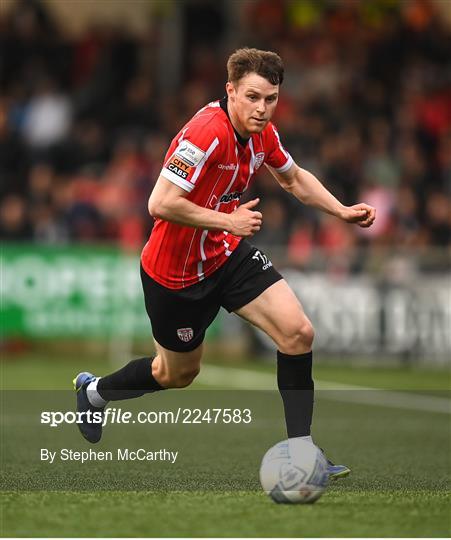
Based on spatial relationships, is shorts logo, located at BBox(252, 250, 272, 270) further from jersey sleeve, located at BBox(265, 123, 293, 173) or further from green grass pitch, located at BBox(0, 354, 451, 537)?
green grass pitch, located at BBox(0, 354, 451, 537)

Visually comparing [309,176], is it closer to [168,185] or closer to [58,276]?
[168,185]

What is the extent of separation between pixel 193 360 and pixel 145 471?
737 mm

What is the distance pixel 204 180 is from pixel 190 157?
24 centimetres

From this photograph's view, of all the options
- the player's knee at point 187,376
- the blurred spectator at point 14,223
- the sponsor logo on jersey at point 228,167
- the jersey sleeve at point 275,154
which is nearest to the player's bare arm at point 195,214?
the sponsor logo on jersey at point 228,167

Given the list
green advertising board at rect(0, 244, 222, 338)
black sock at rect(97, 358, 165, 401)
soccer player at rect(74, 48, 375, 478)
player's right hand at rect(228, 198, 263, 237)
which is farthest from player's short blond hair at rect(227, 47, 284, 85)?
green advertising board at rect(0, 244, 222, 338)

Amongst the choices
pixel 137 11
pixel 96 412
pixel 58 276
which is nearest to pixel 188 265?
pixel 96 412

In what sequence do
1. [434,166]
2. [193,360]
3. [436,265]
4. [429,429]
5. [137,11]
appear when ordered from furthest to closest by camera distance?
[137,11] < [434,166] < [436,265] < [429,429] < [193,360]

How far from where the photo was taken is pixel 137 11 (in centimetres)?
2212

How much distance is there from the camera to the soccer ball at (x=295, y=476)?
6746 mm

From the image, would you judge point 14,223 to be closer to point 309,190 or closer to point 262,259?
point 309,190

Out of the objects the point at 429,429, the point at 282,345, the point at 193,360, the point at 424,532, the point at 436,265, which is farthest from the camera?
the point at 436,265

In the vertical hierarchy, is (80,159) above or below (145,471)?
above

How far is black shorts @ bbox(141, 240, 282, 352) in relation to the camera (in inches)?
301

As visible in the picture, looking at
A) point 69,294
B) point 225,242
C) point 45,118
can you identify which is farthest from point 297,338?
point 45,118
